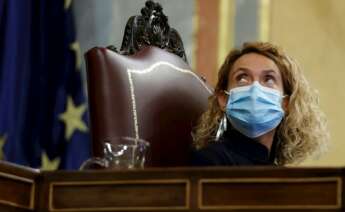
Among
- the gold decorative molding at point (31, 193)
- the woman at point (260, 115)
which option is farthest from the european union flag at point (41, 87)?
the gold decorative molding at point (31, 193)

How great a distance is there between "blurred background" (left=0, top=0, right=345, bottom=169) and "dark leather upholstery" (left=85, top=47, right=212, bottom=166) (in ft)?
3.08

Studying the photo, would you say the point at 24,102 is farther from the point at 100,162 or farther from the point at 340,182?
the point at 340,182

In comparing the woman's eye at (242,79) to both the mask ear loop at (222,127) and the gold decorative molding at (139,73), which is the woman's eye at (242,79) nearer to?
the mask ear loop at (222,127)

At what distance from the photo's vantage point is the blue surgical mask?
232 centimetres

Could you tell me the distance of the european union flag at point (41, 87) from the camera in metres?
3.33

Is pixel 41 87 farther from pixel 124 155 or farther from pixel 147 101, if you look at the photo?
pixel 124 155

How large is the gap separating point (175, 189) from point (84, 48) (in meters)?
2.08

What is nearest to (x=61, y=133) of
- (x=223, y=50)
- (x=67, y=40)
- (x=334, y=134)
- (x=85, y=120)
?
(x=85, y=120)

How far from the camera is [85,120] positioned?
346cm

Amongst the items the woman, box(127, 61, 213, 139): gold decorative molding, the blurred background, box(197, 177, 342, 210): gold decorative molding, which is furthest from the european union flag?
box(197, 177, 342, 210): gold decorative molding

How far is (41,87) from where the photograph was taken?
11.1ft

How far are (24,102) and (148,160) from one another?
117 centimetres

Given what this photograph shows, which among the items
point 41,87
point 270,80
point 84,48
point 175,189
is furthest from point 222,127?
point 84,48

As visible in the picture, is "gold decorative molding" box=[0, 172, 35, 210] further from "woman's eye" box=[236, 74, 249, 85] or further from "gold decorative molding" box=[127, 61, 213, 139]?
"woman's eye" box=[236, 74, 249, 85]
